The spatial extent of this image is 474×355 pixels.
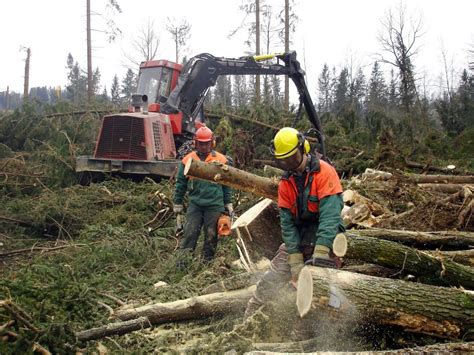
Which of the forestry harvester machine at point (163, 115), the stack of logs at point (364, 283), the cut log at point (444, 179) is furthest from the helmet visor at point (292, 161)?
the cut log at point (444, 179)

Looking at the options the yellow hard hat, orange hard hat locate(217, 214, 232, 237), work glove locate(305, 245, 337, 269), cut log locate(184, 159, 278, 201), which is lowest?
orange hard hat locate(217, 214, 232, 237)

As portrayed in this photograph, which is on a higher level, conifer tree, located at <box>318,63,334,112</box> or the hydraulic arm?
conifer tree, located at <box>318,63,334,112</box>

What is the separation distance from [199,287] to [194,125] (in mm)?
6255

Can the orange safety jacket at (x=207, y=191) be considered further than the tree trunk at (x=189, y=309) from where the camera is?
Yes

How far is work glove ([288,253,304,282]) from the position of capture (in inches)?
160

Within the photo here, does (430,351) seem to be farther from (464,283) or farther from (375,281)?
(464,283)

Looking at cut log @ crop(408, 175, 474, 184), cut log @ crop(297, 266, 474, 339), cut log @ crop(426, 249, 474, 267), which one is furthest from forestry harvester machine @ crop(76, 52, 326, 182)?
cut log @ crop(297, 266, 474, 339)

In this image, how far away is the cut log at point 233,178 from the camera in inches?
217

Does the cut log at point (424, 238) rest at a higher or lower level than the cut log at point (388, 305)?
higher

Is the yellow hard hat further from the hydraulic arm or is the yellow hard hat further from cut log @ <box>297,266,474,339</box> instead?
the hydraulic arm

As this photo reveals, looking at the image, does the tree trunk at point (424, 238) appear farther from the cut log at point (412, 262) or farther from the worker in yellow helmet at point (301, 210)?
the worker in yellow helmet at point (301, 210)

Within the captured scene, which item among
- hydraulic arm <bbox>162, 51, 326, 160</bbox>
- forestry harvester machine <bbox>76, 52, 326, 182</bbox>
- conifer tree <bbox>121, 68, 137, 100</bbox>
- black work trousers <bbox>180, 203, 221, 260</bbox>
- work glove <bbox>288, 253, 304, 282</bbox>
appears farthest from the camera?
conifer tree <bbox>121, 68, 137, 100</bbox>

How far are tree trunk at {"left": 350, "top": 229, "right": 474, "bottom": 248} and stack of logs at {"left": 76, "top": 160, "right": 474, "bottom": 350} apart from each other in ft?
0.03

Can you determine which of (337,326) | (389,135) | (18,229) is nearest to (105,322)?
(337,326)
